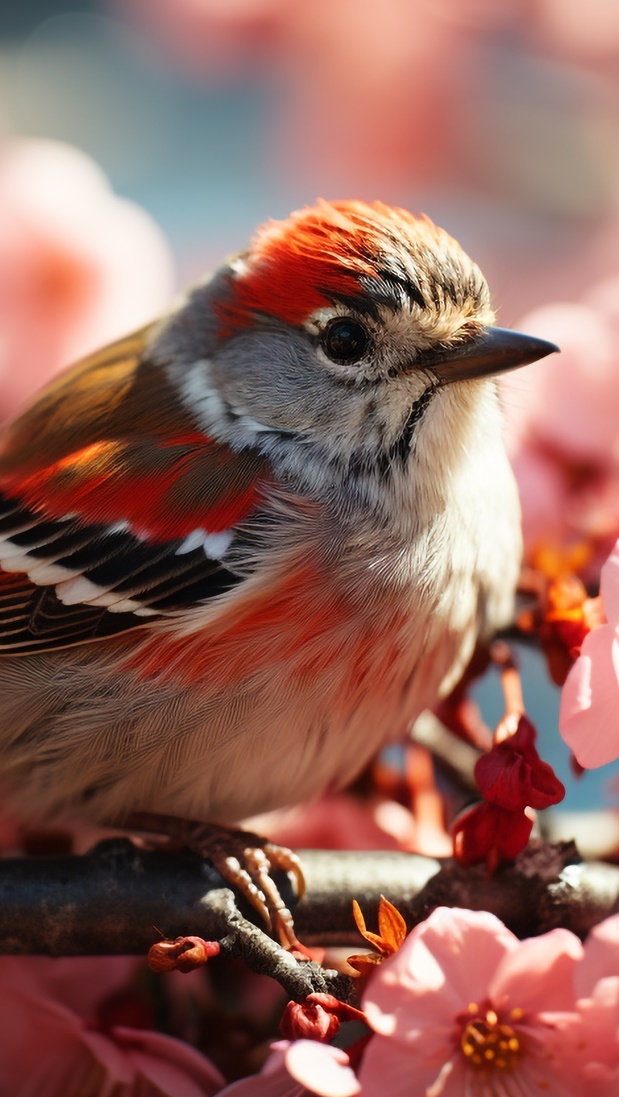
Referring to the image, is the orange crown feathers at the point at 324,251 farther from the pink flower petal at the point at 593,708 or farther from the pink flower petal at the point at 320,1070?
the pink flower petal at the point at 320,1070

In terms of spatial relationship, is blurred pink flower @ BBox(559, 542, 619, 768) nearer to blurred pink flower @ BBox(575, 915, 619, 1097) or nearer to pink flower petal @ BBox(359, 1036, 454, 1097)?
blurred pink flower @ BBox(575, 915, 619, 1097)

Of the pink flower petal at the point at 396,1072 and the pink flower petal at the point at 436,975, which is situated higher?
the pink flower petal at the point at 436,975

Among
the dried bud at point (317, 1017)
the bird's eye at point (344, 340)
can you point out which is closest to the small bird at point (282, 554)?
the bird's eye at point (344, 340)

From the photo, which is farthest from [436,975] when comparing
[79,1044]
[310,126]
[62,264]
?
[310,126]

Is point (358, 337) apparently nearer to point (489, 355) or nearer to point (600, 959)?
point (489, 355)

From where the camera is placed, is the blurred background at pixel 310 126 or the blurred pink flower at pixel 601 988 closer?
the blurred pink flower at pixel 601 988
